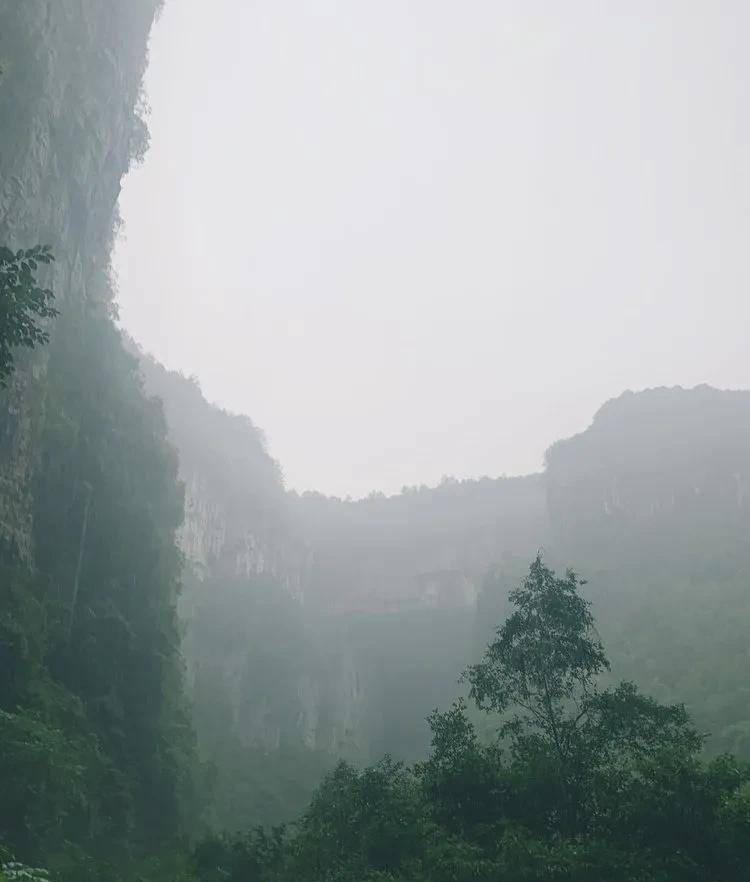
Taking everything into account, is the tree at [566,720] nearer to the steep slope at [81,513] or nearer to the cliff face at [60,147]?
the steep slope at [81,513]

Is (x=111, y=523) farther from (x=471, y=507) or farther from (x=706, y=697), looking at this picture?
(x=471, y=507)

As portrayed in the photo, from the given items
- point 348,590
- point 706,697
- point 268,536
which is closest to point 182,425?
point 268,536

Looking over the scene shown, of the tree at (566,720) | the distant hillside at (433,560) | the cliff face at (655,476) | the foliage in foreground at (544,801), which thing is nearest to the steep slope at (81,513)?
the foliage in foreground at (544,801)

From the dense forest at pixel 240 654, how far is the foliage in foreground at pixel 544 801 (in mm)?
52

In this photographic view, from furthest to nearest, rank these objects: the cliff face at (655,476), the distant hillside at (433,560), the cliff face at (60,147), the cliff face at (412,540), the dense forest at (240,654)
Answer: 1. the cliff face at (655,476)
2. the cliff face at (412,540)
3. the distant hillside at (433,560)
4. the cliff face at (60,147)
5. the dense forest at (240,654)

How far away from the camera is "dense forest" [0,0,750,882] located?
1367 centimetres

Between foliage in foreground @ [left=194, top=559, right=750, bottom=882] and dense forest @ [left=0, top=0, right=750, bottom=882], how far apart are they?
0.05 metres

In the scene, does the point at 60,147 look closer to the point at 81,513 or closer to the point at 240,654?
the point at 81,513

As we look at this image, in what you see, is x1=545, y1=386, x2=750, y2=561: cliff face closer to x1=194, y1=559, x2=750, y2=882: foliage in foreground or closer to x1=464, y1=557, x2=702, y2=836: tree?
x1=464, y1=557, x2=702, y2=836: tree

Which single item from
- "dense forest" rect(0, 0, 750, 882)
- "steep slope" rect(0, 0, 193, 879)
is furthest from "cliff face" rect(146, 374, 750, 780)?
"steep slope" rect(0, 0, 193, 879)

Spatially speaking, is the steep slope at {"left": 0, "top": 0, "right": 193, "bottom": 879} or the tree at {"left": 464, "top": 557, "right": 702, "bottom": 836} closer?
the tree at {"left": 464, "top": 557, "right": 702, "bottom": 836}

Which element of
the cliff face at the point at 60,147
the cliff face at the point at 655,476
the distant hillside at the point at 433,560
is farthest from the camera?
the cliff face at the point at 655,476

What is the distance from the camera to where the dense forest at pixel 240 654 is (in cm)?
1367

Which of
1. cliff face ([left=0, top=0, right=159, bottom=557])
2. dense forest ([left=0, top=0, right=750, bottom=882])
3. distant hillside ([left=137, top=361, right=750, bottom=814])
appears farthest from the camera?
distant hillside ([left=137, top=361, right=750, bottom=814])
